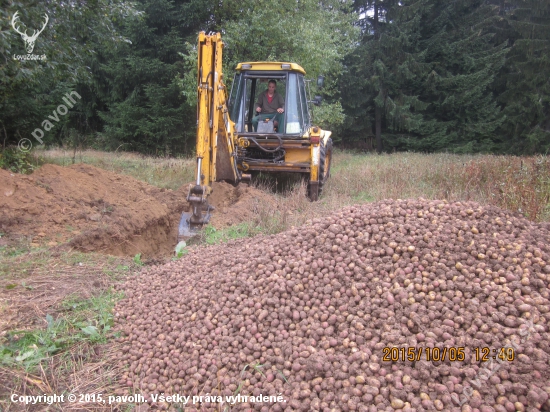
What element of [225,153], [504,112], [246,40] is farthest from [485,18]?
[225,153]

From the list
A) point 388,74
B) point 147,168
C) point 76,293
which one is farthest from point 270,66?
point 388,74

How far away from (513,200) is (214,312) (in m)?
4.20

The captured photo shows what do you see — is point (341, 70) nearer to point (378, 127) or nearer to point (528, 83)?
point (378, 127)

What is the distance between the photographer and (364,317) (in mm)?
2811

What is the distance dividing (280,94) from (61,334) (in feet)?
22.5

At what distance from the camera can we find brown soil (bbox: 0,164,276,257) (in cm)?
587

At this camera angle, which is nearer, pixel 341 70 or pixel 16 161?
pixel 16 161

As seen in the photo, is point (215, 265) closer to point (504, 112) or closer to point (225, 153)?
point (225, 153)

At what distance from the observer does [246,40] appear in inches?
541

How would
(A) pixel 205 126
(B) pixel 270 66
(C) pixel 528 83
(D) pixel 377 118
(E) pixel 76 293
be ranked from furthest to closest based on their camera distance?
1. (D) pixel 377 118
2. (C) pixel 528 83
3. (B) pixel 270 66
4. (A) pixel 205 126
5. (E) pixel 76 293

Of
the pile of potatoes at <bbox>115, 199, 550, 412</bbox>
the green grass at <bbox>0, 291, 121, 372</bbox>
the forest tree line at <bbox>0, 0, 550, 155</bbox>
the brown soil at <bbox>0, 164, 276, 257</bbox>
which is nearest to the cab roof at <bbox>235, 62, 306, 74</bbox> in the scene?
the brown soil at <bbox>0, 164, 276, 257</bbox>

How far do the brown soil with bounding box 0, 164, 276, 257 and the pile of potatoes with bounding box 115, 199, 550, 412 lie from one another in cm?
237

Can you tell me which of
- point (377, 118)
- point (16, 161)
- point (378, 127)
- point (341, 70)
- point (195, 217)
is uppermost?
point (341, 70)

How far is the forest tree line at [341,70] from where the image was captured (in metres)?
13.4
